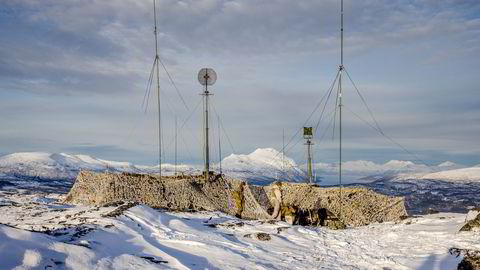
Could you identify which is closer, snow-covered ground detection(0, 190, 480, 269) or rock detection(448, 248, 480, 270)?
snow-covered ground detection(0, 190, 480, 269)

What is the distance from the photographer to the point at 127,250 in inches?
377

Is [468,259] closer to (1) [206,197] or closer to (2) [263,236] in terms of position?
(2) [263,236]

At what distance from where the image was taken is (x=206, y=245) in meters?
11.2

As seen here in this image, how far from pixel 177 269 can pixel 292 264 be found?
3362 millimetres

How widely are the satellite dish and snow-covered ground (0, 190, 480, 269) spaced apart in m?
17.0

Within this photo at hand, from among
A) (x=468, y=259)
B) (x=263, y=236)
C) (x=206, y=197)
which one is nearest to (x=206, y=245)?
(x=263, y=236)

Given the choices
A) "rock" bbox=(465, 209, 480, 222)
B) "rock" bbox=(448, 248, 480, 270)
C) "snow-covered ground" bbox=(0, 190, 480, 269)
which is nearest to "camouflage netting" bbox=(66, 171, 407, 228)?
"rock" bbox=(465, 209, 480, 222)

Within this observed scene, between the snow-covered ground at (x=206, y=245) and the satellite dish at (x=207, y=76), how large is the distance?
1698cm

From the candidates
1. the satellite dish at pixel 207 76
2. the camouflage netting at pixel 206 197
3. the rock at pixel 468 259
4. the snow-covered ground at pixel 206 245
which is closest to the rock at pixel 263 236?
the snow-covered ground at pixel 206 245

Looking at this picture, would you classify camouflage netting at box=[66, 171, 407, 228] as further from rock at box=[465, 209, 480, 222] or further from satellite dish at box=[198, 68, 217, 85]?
satellite dish at box=[198, 68, 217, 85]

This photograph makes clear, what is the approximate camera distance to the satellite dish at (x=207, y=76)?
3262 centimetres

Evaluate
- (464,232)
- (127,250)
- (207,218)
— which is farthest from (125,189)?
(464,232)

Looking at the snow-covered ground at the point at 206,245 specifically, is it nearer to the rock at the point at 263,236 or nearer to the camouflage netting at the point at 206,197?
the rock at the point at 263,236

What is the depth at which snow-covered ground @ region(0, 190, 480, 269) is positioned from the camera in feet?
26.0
